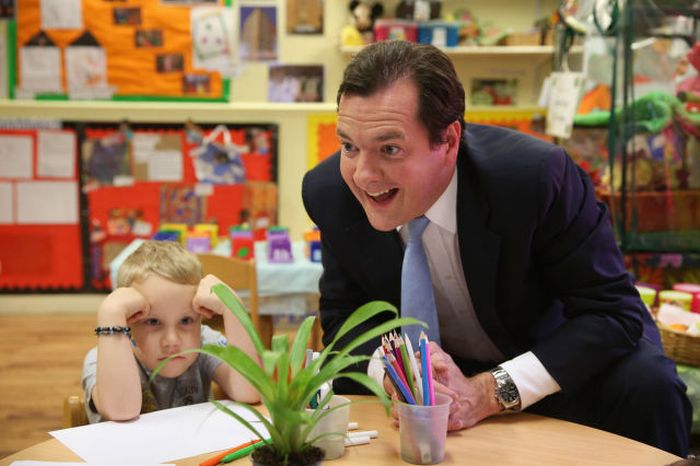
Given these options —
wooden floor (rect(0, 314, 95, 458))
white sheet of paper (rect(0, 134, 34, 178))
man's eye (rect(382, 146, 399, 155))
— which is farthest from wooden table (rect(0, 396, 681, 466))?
white sheet of paper (rect(0, 134, 34, 178))

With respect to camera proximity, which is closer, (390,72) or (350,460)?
(350,460)

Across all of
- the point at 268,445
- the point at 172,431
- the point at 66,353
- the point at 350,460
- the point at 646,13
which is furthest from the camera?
the point at 66,353

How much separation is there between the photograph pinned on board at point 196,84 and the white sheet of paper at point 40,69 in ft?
2.28

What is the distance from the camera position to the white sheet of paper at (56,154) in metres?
4.46

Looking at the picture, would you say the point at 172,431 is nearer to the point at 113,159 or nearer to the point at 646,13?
the point at 646,13

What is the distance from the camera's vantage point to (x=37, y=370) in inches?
140

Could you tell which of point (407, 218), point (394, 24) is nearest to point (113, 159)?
point (394, 24)

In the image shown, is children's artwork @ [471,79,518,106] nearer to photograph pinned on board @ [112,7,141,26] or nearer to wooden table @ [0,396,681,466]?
photograph pinned on board @ [112,7,141,26]

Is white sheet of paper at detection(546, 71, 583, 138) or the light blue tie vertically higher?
white sheet of paper at detection(546, 71, 583, 138)

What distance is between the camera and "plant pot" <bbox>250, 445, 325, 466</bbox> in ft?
2.96

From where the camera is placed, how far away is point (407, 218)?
145 cm

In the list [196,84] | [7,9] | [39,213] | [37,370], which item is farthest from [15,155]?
[37,370]

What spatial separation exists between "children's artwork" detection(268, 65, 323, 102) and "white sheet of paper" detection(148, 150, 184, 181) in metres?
0.64

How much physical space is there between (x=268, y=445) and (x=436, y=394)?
30cm
